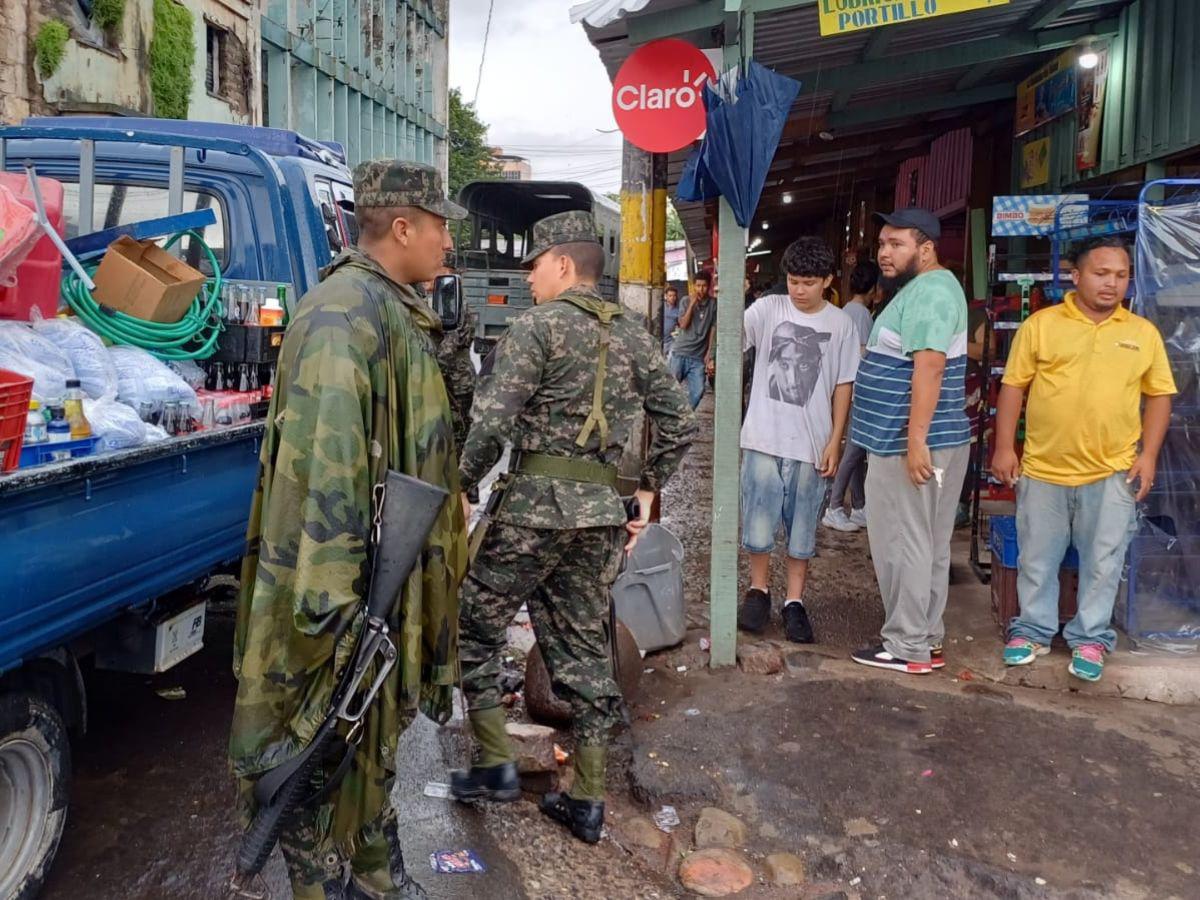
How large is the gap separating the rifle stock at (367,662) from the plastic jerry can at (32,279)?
169 centimetres

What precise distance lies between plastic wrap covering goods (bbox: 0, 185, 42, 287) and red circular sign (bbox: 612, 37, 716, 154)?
2788 millimetres

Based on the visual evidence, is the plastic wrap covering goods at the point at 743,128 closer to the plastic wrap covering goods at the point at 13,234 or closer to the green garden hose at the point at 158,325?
the green garden hose at the point at 158,325

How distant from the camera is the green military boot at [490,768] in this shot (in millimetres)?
3547

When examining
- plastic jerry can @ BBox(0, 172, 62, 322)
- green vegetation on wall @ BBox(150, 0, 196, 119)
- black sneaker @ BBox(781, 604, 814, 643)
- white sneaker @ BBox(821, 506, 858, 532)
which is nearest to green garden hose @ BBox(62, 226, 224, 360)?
plastic jerry can @ BBox(0, 172, 62, 322)

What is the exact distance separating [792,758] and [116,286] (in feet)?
10.0

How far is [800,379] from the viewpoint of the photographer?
16.4 feet

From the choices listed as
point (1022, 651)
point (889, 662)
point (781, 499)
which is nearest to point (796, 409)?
point (781, 499)

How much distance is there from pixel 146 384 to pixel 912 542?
3172mm

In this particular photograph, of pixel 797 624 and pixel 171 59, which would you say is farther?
pixel 171 59

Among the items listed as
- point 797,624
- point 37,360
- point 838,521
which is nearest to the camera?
point 37,360

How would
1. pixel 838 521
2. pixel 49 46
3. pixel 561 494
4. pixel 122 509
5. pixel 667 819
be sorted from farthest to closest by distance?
pixel 49 46 → pixel 838 521 → pixel 667 819 → pixel 561 494 → pixel 122 509

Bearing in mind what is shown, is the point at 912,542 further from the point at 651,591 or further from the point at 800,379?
the point at 651,591

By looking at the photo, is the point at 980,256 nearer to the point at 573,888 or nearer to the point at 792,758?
the point at 792,758

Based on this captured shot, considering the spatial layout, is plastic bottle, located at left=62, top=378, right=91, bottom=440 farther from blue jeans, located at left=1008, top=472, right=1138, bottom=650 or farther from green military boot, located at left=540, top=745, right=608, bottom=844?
blue jeans, located at left=1008, top=472, right=1138, bottom=650
